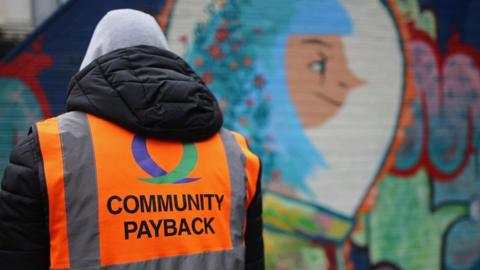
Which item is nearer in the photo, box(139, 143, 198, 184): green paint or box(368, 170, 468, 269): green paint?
box(139, 143, 198, 184): green paint

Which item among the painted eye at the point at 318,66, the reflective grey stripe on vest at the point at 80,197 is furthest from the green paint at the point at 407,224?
the reflective grey stripe on vest at the point at 80,197

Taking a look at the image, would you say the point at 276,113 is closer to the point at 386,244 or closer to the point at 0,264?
the point at 386,244

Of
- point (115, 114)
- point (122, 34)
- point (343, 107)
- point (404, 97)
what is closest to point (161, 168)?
point (115, 114)

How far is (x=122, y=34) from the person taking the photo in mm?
1723

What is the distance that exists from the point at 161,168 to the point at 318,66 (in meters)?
2.84

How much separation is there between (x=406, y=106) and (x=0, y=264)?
3.69m

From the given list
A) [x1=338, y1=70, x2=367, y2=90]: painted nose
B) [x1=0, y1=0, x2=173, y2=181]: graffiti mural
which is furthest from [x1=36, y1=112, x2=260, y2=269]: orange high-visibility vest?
[x1=338, y1=70, x2=367, y2=90]: painted nose

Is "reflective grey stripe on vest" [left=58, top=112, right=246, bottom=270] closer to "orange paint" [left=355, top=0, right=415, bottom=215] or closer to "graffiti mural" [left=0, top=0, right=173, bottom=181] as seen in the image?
"graffiti mural" [left=0, top=0, right=173, bottom=181]

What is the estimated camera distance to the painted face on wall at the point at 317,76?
13.6 feet

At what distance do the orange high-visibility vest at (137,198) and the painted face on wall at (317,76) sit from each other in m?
2.52

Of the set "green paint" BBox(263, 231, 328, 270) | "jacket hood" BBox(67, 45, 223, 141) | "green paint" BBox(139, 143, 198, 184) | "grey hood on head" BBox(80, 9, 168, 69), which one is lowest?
"green paint" BBox(263, 231, 328, 270)

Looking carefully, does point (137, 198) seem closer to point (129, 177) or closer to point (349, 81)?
point (129, 177)

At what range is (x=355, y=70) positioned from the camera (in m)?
4.34

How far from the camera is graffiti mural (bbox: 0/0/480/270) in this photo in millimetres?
3896
